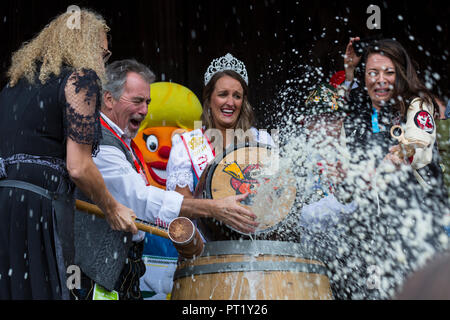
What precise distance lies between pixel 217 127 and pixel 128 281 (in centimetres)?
106

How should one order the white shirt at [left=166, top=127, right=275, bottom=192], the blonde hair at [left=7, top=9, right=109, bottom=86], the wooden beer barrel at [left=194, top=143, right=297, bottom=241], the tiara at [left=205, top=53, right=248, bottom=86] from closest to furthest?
the blonde hair at [left=7, top=9, right=109, bottom=86], the wooden beer barrel at [left=194, top=143, right=297, bottom=241], the white shirt at [left=166, top=127, right=275, bottom=192], the tiara at [left=205, top=53, right=248, bottom=86]

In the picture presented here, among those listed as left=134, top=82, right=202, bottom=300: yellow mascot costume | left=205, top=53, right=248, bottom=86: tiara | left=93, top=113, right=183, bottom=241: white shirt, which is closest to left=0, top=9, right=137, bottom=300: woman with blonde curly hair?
left=93, top=113, right=183, bottom=241: white shirt

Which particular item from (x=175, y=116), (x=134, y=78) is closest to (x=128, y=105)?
(x=134, y=78)

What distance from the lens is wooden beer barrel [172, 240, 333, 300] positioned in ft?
6.75

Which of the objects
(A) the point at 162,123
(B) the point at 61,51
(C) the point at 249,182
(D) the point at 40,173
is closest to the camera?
(D) the point at 40,173

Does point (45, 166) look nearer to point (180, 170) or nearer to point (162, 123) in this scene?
point (180, 170)

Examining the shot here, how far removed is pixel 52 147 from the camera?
196 centimetres

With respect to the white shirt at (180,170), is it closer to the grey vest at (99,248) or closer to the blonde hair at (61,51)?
the grey vest at (99,248)

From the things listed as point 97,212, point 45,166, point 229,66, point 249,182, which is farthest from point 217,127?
point 45,166

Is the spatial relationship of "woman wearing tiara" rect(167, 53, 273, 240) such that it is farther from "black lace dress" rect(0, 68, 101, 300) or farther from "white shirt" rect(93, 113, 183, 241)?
"black lace dress" rect(0, 68, 101, 300)

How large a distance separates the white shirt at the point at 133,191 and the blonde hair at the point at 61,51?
0.40 m

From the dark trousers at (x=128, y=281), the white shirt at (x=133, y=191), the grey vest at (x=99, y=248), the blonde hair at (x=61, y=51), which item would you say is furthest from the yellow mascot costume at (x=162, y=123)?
the blonde hair at (x=61, y=51)

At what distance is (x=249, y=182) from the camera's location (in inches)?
92.8

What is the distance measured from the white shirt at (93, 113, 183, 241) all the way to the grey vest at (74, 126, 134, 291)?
0.15 metres
